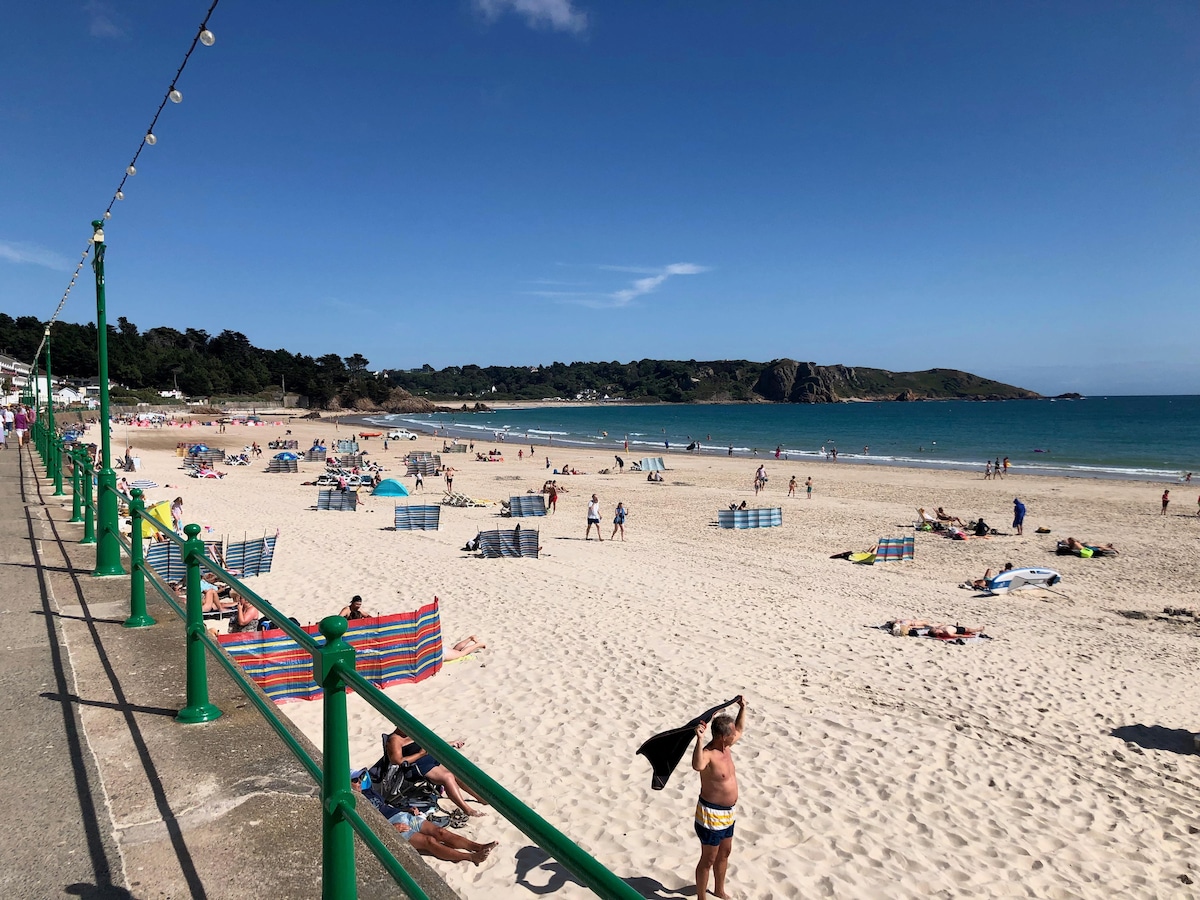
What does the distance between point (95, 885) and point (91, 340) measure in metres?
129

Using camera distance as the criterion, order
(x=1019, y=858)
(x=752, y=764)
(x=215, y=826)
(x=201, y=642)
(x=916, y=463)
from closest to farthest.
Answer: (x=215, y=826), (x=201, y=642), (x=1019, y=858), (x=752, y=764), (x=916, y=463)

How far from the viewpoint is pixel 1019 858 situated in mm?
5660

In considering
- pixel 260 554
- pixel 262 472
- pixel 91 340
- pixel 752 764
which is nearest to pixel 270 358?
pixel 91 340

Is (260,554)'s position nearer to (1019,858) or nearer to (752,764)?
(752,764)

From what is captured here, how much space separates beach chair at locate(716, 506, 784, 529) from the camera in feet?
72.2

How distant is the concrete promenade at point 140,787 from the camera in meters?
2.35

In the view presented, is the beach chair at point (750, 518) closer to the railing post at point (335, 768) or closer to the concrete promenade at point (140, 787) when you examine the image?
the concrete promenade at point (140, 787)

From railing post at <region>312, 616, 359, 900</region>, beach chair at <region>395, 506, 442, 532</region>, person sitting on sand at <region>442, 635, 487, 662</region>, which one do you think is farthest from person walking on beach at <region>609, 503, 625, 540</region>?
railing post at <region>312, 616, 359, 900</region>

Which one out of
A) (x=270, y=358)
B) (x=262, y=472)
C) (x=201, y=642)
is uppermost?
(x=270, y=358)

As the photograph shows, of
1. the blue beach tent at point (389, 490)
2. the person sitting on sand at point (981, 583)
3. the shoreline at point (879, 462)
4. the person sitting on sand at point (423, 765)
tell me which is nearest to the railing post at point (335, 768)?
the person sitting on sand at point (423, 765)

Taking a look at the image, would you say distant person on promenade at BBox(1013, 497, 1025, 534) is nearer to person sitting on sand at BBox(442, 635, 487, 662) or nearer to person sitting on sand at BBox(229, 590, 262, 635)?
person sitting on sand at BBox(442, 635, 487, 662)

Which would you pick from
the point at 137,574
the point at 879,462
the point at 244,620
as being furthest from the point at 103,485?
the point at 879,462

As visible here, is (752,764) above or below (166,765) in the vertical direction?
below

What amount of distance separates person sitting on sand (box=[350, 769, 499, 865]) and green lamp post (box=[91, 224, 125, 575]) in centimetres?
307
